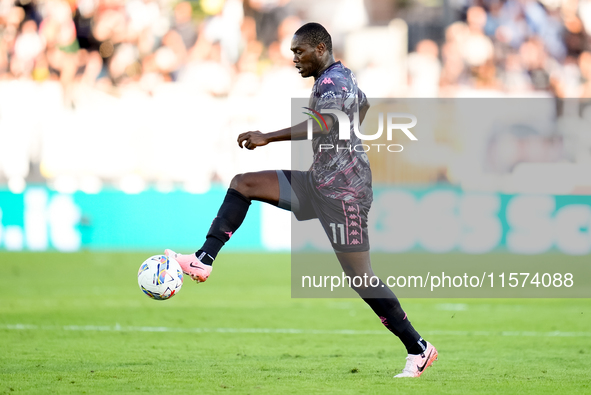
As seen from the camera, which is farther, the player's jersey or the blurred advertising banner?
the blurred advertising banner

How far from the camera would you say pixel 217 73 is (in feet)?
54.7

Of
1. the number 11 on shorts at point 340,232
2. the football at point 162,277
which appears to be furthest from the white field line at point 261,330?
the number 11 on shorts at point 340,232

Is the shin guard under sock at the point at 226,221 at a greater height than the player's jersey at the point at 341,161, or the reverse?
the player's jersey at the point at 341,161

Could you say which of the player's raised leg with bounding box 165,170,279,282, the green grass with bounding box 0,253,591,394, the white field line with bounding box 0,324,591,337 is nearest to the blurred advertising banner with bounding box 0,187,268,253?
the green grass with bounding box 0,253,591,394

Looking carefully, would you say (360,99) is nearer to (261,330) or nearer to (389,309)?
(389,309)

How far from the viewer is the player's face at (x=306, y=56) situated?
16.8ft

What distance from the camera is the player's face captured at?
201 inches

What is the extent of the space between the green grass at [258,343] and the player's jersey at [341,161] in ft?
4.00

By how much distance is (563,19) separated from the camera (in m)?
17.1

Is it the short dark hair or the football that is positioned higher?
the short dark hair

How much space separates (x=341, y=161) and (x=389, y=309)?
101 centimetres

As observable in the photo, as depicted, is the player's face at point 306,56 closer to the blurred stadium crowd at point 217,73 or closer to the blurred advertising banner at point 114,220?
the blurred stadium crowd at point 217,73

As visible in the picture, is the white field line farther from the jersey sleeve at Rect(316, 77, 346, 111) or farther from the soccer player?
the jersey sleeve at Rect(316, 77, 346, 111)

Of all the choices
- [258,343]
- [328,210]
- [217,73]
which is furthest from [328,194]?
[217,73]
